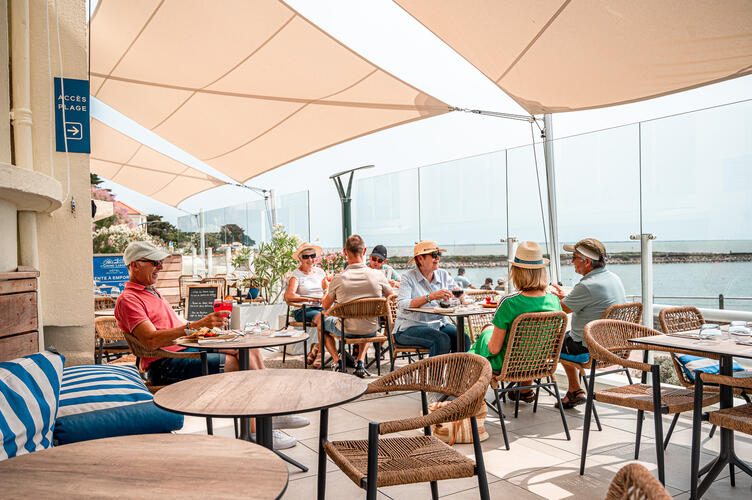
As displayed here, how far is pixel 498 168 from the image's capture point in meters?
6.14

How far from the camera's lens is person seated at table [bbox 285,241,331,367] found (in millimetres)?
6141

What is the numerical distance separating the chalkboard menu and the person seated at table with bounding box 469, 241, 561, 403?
3745 mm

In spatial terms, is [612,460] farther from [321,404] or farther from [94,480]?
[94,480]

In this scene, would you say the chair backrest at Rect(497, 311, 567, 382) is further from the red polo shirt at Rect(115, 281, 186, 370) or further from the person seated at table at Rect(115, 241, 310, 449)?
the red polo shirt at Rect(115, 281, 186, 370)

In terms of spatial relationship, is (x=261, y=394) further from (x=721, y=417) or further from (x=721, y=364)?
(x=721, y=364)

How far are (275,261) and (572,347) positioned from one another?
4.88 meters

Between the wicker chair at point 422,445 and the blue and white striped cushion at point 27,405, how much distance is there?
3.40 ft

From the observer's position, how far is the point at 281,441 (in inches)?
137

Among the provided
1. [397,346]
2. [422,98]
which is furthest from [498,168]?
[397,346]

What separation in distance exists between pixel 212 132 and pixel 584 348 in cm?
541

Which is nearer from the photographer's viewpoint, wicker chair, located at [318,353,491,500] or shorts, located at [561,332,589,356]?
wicker chair, located at [318,353,491,500]

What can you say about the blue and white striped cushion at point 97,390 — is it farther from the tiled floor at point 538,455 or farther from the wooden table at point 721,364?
the wooden table at point 721,364

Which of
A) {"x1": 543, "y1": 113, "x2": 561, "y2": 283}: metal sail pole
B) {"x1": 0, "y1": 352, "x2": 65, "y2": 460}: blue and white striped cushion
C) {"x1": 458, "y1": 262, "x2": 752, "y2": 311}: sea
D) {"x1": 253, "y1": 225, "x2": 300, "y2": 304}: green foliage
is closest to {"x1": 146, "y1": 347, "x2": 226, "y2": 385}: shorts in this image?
{"x1": 0, "y1": 352, "x2": 65, "y2": 460}: blue and white striped cushion

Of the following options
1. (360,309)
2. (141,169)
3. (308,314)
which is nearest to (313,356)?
(308,314)
